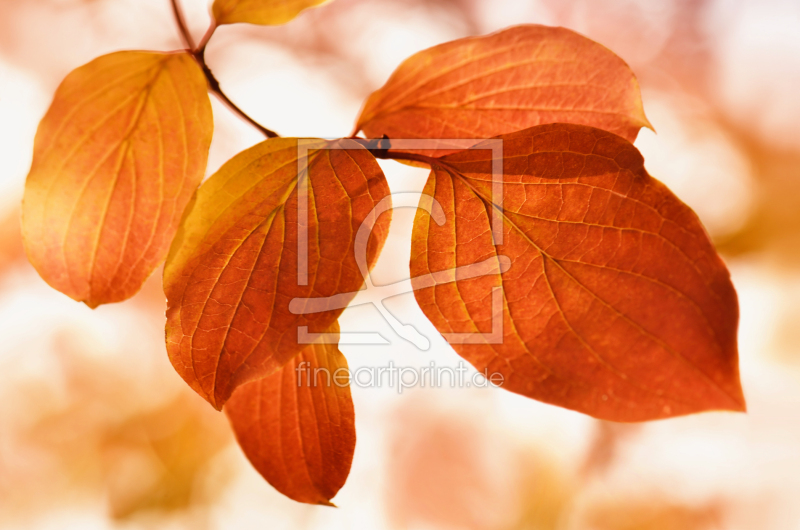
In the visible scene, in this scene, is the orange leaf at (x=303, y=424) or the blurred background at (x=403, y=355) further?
the blurred background at (x=403, y=355)

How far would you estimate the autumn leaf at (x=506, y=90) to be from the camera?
0.85 feet

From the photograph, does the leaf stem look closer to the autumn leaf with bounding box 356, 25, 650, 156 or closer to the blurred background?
the autumn leaf with bounding box 356, 25, 650, 156

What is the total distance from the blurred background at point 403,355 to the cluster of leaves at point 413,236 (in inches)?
14.6

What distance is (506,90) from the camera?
274 millimetres

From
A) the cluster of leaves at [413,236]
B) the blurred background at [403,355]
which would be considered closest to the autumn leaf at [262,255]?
the cluster of leaves at [413,236]

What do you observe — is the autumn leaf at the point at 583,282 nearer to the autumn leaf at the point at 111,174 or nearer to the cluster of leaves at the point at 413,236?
the cluster of leaves at the point at 413,236

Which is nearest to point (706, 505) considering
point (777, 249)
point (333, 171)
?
point (777, 249)

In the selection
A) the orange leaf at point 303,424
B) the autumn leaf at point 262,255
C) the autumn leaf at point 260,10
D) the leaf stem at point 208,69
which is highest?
the autumn leaf at point 260,10

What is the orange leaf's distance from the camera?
28 centimetres

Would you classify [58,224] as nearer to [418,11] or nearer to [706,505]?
[418,11]

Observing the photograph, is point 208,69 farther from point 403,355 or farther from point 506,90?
point 403,355

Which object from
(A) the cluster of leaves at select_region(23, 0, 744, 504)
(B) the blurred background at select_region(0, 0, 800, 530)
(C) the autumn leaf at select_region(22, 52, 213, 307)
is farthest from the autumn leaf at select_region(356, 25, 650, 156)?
(B) the blurred background at select_region(0, 0, 800, 530)

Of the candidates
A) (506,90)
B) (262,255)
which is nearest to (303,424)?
(262,255)

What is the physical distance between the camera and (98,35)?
722 millimetres
